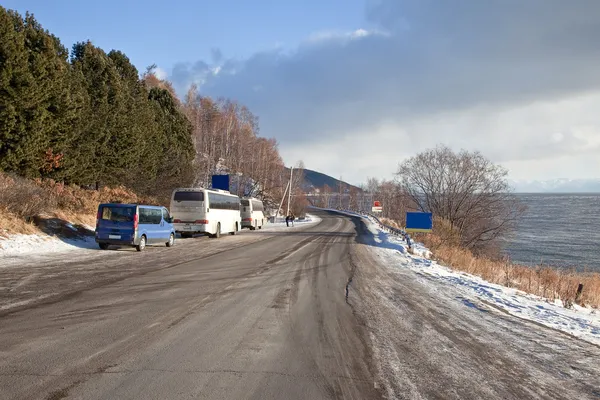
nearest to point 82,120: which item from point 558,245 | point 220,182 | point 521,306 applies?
point 521,306

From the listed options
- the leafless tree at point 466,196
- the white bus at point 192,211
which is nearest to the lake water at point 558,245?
the leafless tree at point 466,196

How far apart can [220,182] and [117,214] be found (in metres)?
31.5

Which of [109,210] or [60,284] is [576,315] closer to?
[60,284]

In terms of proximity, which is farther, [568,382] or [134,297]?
[134,297]

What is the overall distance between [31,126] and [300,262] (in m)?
12.7

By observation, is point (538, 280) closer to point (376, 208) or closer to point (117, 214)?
point (117, 214)

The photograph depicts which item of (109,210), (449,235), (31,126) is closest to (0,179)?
(31,126)

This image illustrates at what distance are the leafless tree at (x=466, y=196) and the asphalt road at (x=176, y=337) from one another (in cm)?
3274

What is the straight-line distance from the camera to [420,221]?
84.4 ft

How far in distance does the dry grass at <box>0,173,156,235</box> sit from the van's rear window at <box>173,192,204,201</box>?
14.6 feet

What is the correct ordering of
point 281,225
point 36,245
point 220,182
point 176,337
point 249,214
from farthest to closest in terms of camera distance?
1. point 281,225
2. point 220,182
3. point 249,214
4. point 36,245
5. point 176,337

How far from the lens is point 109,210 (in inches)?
670

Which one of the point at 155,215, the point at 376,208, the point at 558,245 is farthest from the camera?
the point at 376,208

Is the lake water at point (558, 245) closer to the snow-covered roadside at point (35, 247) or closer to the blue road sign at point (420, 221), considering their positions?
the blue road sign at point (420, 221)
